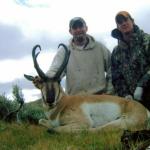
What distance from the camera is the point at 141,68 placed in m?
9.11

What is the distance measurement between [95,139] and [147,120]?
167 centimetres

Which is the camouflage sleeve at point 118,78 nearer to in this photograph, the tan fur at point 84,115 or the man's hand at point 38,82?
the tan fur at point 84,115

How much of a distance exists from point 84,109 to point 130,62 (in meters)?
1.69

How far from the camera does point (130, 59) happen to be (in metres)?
9.23

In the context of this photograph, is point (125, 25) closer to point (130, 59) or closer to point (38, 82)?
point (130, 59)

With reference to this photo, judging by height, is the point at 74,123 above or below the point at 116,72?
below

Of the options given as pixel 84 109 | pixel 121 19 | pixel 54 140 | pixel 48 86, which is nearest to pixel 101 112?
pixel 84 109

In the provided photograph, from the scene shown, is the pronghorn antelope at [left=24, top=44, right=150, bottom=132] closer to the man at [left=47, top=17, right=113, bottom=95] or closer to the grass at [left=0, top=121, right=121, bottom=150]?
the grass at [left=0, top=121, right=121, bottom=150]

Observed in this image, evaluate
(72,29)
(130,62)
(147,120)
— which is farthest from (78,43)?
(147,120)

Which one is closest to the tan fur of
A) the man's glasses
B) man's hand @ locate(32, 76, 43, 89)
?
man's hand @ locate(32, 76, 43, 89)

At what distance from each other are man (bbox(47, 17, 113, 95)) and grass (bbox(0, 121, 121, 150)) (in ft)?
6.21

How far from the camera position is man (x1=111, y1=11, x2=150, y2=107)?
8.98m

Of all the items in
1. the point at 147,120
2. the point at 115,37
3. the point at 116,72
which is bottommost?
the point at 147,120

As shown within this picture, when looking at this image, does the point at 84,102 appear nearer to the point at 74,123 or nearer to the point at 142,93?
the point at 74,123
